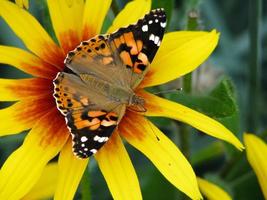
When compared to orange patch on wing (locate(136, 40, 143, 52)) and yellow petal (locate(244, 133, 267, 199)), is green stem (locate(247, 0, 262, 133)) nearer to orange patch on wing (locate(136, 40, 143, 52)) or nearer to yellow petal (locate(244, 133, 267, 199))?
yellow petal (locate(244, 133, 267, 199))

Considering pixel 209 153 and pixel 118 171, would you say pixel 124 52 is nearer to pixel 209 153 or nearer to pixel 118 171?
pixel 118 171

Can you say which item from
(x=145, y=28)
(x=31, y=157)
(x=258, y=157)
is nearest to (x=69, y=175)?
(x=31, y=157)

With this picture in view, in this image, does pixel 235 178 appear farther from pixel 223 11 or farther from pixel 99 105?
pixel 223 11

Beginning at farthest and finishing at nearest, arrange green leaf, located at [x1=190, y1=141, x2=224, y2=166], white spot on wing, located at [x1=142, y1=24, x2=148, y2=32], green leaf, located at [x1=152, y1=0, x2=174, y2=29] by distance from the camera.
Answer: green leaf, located at [x1=190, y1=141, x2=224, y2=166], green leaf, located at [x1=152, y1=0, x2=174, y2=29], white spot on wing, located at [x1=142, y1=24, x2=148, y2=32]

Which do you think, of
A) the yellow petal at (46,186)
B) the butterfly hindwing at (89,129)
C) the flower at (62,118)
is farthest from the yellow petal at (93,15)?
the yellow petal at (46,186)

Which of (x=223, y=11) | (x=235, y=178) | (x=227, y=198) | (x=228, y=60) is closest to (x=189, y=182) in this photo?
(x=227, y=198)

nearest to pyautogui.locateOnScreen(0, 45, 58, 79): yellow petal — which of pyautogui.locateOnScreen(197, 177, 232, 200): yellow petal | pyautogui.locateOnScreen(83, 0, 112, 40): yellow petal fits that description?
pyautogui.locateOnScreen(83, 0, 112, 40): yellow petal
